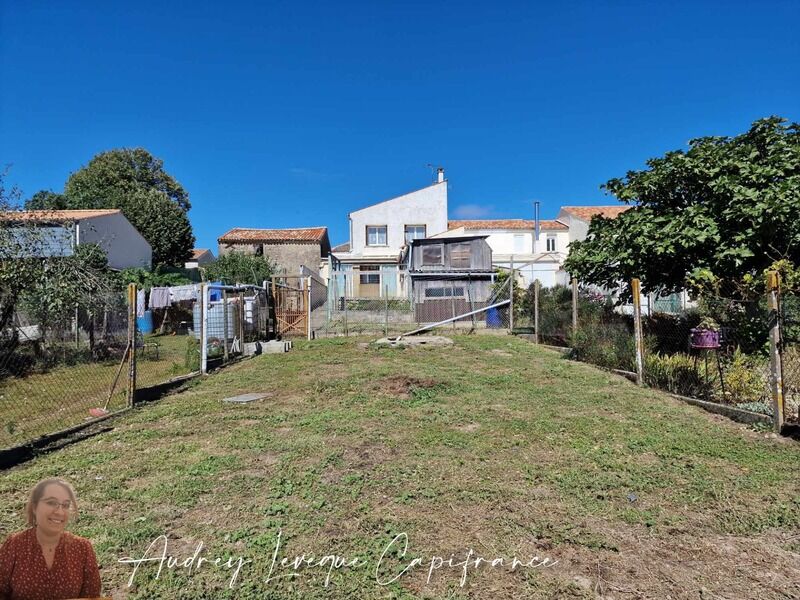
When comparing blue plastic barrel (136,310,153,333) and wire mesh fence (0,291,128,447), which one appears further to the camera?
blue plastic barrel (136,310,153,333)

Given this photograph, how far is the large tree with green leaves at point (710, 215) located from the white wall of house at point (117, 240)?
23.0 metres

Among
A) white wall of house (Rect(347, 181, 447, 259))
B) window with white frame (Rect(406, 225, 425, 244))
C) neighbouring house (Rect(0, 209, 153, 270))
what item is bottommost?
neighbouring house (Rect(0, 209, 153, 270))

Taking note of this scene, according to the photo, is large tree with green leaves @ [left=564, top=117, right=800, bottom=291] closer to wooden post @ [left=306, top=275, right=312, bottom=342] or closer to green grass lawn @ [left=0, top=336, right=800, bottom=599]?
green grass lawn @ [left=0, top=336, right=800, bottom=599]

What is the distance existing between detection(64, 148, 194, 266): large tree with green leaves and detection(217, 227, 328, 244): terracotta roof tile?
345cm

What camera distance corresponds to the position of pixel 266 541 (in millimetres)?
2996

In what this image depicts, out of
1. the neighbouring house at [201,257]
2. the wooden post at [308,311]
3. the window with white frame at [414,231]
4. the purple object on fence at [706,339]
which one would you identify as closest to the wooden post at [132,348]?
the purple object on fence at [706,339]

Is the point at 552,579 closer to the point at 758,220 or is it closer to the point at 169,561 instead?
the point at 169,561

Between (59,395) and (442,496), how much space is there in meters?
7.28

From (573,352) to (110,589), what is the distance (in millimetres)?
10536

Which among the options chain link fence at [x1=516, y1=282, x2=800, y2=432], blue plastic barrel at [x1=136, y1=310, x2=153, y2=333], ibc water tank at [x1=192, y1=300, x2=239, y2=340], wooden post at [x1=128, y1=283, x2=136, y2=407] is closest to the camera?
chain link fence at [x1=516, y1=282, x2=800, y2=432]

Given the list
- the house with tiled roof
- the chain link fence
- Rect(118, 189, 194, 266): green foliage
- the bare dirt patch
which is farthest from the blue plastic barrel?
the house with tiled roof

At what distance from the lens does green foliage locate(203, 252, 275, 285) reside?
29.6 metres

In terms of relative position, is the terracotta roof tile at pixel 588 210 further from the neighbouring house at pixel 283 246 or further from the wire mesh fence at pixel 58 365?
the wire mesh fence at pixel 58 365

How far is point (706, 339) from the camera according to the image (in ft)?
21.2
